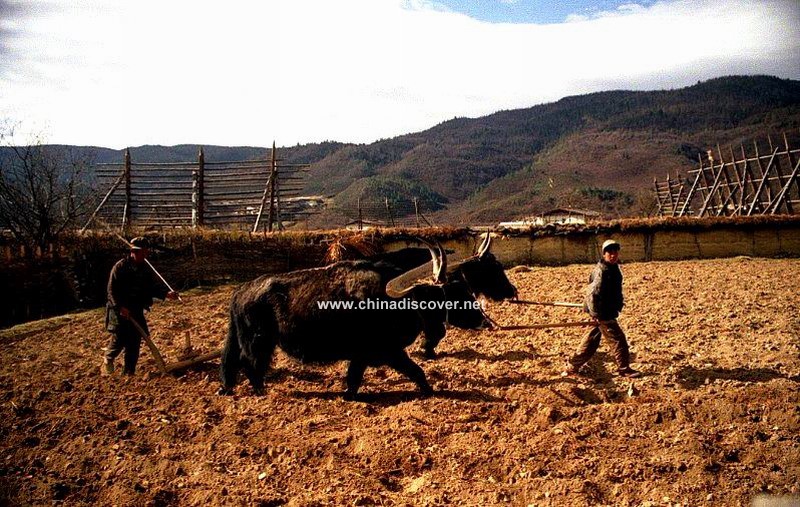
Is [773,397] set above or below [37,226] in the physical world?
below

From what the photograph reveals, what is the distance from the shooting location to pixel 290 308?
20.1 ft

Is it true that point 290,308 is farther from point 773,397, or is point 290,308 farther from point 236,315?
point 773,397

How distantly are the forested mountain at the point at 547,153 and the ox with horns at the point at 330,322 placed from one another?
46202 millimetres

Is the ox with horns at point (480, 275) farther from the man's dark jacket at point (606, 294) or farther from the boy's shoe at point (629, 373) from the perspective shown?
the boy's shoe at point (629, 373)

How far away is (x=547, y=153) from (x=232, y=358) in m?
110

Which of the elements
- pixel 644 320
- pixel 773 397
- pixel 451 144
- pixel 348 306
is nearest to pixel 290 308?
pixel 348 306

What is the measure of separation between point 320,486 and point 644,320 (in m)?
6.58

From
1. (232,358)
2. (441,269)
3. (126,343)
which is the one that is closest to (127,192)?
(126,343)

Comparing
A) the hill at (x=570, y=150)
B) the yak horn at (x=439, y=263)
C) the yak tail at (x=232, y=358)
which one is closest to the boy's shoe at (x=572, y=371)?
the yak horn at (x=439, y=263)

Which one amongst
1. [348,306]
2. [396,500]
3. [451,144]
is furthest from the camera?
[451,144]

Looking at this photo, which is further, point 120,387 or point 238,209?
point 238,209

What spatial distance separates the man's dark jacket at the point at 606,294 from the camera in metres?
6.20

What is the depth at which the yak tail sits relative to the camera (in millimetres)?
6273

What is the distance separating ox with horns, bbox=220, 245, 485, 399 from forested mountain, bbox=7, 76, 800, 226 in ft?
152
